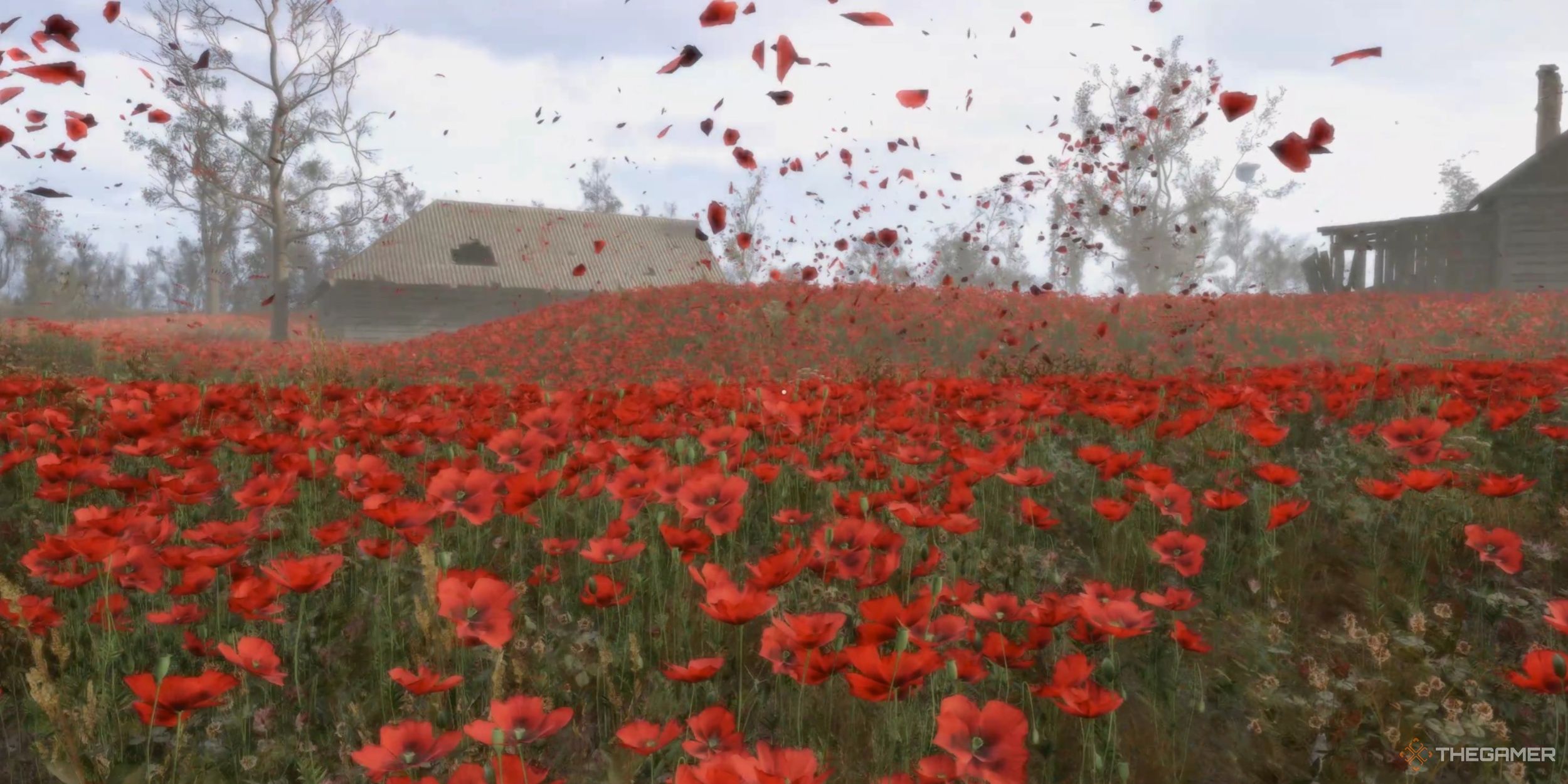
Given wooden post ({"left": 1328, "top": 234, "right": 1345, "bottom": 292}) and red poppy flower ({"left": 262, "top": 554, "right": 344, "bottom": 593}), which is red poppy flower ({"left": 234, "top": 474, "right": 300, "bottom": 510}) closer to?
red poppy flower ({"left": 262, "top": 554, "right": 344, "bottom": 593})

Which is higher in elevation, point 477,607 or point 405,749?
point 477,607

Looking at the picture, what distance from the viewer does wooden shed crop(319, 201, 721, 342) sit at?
26.3 metres

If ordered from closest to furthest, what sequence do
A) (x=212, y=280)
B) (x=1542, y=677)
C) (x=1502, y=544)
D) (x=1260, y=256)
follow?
1. (x=1542, y=677)
2. (x=1502, y=544)
3. (x=212, y=280)
4. (x=1260, y=256)

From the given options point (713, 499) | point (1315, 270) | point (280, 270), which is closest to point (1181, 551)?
point (713, 499)

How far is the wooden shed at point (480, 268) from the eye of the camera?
2631cm

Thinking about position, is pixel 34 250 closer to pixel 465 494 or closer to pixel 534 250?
pixel 534 250

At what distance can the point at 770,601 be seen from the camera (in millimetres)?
1641

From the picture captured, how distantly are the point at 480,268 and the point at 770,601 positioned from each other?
26.5 metres

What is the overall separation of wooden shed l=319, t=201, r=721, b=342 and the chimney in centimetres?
2096

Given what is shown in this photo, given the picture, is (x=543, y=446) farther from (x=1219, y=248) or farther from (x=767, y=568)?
(x=1219, y=248)

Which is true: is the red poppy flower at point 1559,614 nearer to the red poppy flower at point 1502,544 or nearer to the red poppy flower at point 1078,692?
the red poppy flower at point 1502,544

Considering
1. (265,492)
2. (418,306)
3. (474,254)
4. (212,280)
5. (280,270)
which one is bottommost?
(265,492)

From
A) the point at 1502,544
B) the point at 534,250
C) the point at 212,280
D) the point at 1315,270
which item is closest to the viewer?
the point at 1502,544

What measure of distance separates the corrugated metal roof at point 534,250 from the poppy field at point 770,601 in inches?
898
